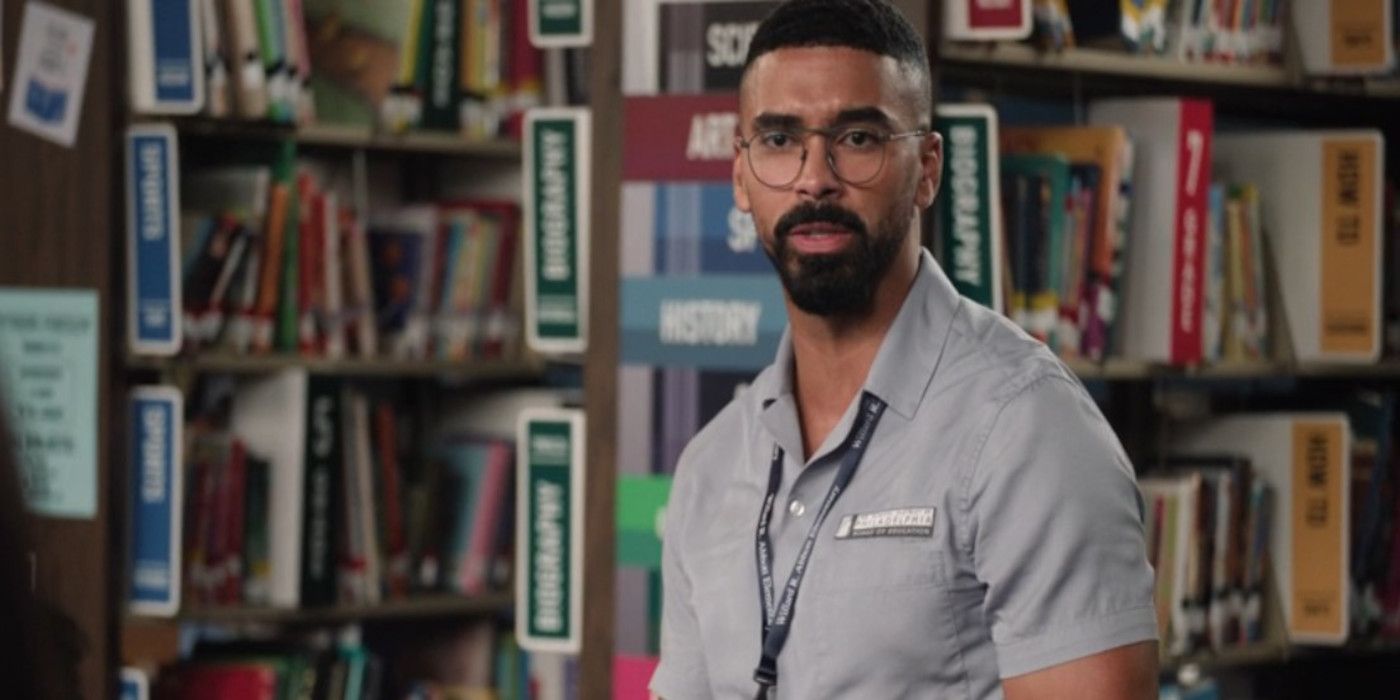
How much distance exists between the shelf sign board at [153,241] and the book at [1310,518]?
2.02 m

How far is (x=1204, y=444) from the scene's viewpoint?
4.30 metres

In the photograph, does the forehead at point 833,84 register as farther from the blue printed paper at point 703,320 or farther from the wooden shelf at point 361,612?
the wooden shelf at point 361,612

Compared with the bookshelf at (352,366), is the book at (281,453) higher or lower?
lower

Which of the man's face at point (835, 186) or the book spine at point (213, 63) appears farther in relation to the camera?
the book spine at point (213, 63)

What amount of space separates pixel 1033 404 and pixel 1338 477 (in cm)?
251

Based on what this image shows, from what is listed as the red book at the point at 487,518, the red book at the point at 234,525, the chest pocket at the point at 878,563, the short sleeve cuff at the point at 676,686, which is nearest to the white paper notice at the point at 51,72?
the red book at the point at 234,525

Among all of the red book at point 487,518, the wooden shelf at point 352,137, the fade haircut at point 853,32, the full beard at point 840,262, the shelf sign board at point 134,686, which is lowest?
the shelf sign board at point 134,686

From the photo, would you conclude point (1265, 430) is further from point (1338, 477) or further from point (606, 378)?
point (606, 378)

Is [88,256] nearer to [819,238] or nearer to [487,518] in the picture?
[487,518]

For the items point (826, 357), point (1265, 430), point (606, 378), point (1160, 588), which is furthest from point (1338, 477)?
point (826, 357)

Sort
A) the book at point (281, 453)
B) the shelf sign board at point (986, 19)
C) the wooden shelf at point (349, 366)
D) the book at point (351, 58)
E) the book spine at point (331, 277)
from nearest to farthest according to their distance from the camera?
the shelf sign board at point (986, 19), the wooden shelf at point (349, 366), the book at point (281, 453), the book spine at point (331, 277), the book at point (351, 58)

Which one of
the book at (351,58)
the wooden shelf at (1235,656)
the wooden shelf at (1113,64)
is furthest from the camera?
the book at (351,58)

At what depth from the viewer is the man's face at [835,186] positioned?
6.59ft

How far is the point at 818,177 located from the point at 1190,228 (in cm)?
196
